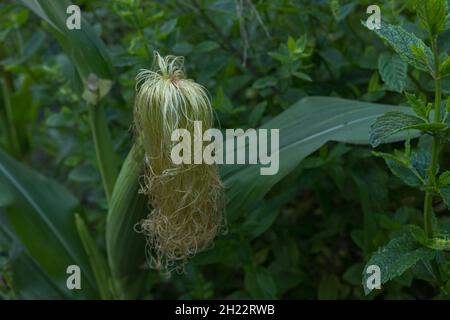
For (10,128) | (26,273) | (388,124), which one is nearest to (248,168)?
(388,124)

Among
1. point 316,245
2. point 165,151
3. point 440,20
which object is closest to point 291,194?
point 316,245

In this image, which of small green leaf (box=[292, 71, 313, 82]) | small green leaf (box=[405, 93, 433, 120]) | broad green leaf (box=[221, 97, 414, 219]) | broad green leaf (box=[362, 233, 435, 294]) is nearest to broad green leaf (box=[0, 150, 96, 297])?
broad green leaf (box=[221, 97, 414, 219])

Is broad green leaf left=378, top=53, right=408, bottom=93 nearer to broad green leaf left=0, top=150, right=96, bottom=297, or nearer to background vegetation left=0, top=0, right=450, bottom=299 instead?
background vegetation left=0, top=0, right=450, bottom=299

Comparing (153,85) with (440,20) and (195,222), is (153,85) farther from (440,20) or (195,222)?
(440,20)

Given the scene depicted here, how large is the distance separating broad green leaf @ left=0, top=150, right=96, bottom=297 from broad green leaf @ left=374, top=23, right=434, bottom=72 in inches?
30.6

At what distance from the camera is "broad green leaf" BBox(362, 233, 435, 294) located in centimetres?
90

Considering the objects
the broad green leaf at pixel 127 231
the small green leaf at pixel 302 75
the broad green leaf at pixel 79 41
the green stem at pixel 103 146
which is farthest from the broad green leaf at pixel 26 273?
the small green leaf at pixel 302 75

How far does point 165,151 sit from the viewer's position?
98 centimetres

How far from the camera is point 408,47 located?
0.89 m

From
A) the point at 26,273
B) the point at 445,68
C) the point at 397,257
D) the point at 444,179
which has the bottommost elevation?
the point at 26,273

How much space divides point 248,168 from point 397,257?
32cm

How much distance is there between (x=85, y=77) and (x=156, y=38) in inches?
5.5

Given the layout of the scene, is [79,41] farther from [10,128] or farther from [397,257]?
[10,128]
